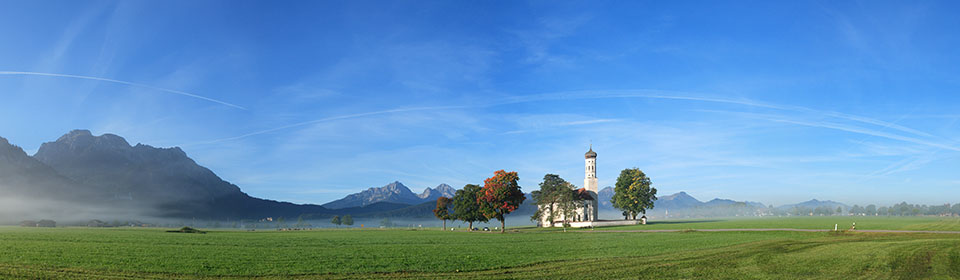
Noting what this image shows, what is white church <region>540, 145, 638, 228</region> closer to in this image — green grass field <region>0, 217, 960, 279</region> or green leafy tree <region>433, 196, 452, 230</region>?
green leafy tree <region>433, 196, 452, 230</region>

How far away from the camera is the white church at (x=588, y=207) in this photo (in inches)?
4035

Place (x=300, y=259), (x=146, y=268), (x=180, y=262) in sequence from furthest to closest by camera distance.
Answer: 1. (x=300, y=259)
2. (x=180, y=262)
3. (x=146, y=268)

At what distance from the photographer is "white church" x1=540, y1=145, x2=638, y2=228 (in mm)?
102500

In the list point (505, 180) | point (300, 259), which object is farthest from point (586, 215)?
point (300, 259)

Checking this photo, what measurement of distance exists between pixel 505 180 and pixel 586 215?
38320 millimetres

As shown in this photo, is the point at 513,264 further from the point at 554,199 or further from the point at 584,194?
the point at 584,194

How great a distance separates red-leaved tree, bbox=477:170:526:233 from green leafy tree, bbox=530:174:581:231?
17.9 metres

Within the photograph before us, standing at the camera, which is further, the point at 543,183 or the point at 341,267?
the point at 543,183

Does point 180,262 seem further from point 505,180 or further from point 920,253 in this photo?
point 505,180

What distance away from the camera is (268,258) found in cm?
2864

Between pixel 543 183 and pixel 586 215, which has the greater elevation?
pixel 543 183

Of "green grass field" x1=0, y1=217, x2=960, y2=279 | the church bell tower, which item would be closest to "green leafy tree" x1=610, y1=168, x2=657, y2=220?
the church bell tower

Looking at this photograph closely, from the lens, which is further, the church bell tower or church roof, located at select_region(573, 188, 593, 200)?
the church bell tower

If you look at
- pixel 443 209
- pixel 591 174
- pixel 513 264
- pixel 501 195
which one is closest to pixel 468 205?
pixel 443 209
